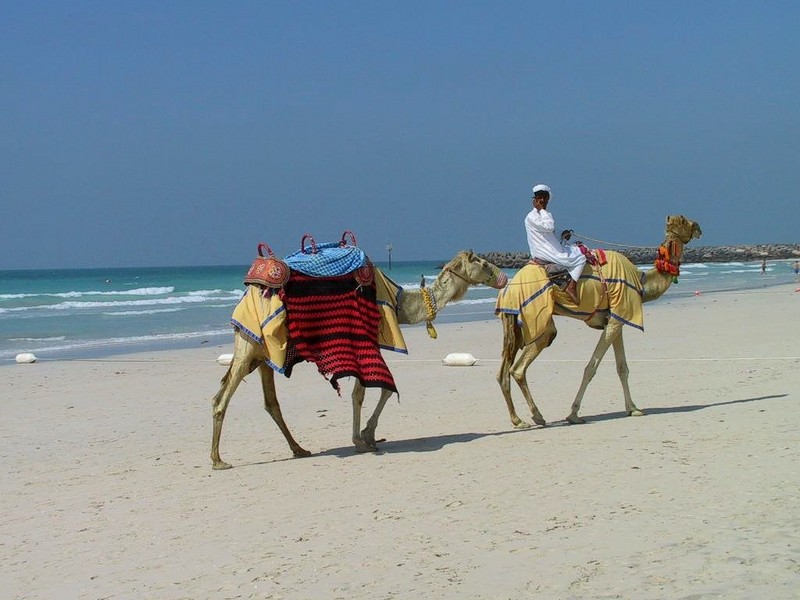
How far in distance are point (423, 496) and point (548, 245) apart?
4036 mm

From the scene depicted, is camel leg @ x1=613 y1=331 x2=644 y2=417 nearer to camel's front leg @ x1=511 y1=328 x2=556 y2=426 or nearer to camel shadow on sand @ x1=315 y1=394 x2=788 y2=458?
camel shadow on sand @ x1=315 y1=394 x2=788 y2=458

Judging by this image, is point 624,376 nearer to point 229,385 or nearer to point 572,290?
point 572,290

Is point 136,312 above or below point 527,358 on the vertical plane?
below

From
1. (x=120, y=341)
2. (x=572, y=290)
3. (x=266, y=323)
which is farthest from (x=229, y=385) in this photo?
(x=120, y=341)

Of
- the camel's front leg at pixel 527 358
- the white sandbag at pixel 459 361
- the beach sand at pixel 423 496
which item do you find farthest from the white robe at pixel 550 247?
the white sandbag at pixel 459 361

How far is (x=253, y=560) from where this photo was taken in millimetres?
6027

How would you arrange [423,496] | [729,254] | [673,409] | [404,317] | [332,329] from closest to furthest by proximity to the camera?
1. [423,496]
2. [332,329]
3. [404,317]
4. [673,409]
5. [729,254]

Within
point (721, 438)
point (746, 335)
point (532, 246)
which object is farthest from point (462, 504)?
point (746, 335)

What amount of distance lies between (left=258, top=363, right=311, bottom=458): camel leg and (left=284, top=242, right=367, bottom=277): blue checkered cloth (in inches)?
40.0

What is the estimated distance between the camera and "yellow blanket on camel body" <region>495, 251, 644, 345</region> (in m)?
10.4

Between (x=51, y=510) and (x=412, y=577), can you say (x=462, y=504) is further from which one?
(x=51, y=510)

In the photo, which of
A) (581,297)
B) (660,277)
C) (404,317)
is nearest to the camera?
(404,317)

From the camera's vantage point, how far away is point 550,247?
413 inches

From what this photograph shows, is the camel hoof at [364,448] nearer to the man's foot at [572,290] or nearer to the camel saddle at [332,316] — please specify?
the camel saddle at [332,316]
